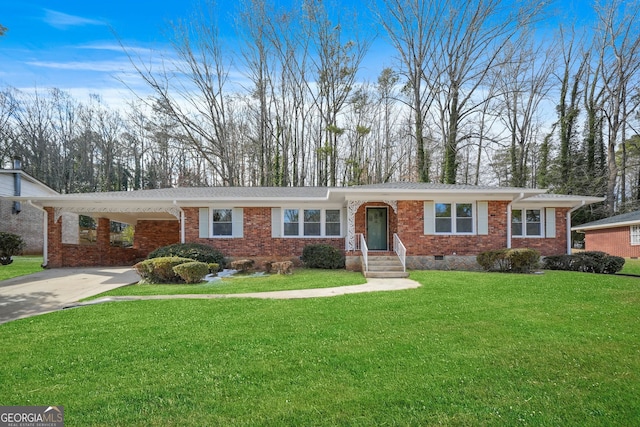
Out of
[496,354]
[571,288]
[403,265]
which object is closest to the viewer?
[496,354]

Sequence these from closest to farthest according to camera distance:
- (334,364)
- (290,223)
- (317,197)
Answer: (334,364), (317,197), (290,223)

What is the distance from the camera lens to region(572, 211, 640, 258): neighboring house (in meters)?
20.4

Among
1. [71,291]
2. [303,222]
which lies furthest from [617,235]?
[71,291]

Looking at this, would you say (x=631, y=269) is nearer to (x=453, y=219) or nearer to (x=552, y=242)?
(x=552, y=242)

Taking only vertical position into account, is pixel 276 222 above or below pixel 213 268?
above

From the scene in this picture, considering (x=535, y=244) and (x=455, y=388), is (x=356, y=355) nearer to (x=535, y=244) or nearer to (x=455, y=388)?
(x=455, y=388)

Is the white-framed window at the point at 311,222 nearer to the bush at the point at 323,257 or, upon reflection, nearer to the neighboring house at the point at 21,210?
the bush at the point at 323,257

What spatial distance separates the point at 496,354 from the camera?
4473mm

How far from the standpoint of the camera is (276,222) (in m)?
15.3

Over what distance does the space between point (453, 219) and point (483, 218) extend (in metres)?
1.18

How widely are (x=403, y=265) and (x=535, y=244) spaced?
7193 mm

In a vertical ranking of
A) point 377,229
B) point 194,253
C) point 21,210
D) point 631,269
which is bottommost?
point 631,269

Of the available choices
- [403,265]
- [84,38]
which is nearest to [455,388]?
[403,265]

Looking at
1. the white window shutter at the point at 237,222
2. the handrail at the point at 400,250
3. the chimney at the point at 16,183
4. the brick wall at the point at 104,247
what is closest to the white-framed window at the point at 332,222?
the handrail at the point at 400,250
